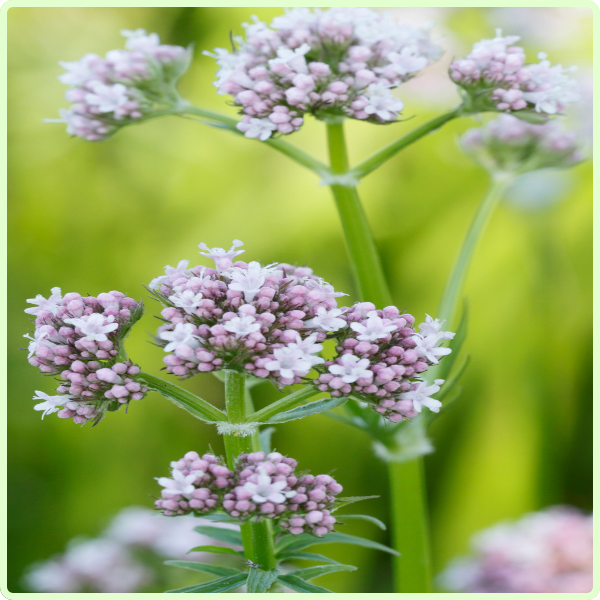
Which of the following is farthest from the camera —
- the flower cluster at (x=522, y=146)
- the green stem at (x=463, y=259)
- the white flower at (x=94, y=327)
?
Result: the flower cluster at (x=522, y=146)

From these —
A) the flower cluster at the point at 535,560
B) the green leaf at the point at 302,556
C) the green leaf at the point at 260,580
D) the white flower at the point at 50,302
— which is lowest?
the flower cluster at the point at 535,560

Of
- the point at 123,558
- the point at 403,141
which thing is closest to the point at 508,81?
the point at 403,141

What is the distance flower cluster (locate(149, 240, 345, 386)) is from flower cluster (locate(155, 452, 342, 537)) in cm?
18

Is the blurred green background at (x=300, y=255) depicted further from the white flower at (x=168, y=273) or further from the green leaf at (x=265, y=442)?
the white flower at (x=168, y=273)

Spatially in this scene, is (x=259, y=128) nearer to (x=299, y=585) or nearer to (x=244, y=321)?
(x=244, y=321)

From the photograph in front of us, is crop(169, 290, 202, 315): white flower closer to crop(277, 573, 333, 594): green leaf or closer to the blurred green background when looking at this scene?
crop(277, 573, 333, 594): green leaf

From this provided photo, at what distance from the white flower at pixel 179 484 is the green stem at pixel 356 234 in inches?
31.7

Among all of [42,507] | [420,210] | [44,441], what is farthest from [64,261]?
[420,210]

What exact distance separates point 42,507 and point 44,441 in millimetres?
360

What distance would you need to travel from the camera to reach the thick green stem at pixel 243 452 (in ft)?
4.46

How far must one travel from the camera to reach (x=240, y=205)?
4066mm

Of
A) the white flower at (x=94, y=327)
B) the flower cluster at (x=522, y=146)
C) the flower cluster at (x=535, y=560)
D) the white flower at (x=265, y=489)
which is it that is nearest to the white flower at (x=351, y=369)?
the white flower at (x=265, y=489)

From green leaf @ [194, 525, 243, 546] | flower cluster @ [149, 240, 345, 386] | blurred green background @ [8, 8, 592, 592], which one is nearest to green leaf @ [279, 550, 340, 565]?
green leaf @ [194, 525, 243, 546]

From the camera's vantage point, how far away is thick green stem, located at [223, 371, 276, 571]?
1.36 m
